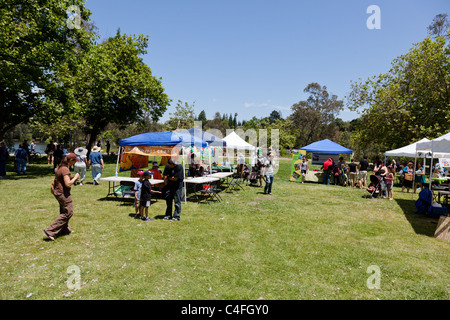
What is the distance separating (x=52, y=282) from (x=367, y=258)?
5.86 metres

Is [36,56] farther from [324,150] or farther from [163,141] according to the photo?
[324,150]

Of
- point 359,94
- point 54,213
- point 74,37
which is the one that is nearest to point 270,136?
point 359,94

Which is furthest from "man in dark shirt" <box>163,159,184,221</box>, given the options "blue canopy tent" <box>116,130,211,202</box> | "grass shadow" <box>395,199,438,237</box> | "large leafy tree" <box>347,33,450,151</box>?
"large leafy tree" <box>347,33,450,151</box>

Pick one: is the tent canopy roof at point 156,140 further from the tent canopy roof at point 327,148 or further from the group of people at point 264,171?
the tent canopy roof at point 327,148

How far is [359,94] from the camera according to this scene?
24203mm

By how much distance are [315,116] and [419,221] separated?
191 ft

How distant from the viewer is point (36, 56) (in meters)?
13.4

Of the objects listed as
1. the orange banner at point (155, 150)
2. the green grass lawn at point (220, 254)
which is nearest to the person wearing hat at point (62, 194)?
the green grass lawn at point (220, 254)

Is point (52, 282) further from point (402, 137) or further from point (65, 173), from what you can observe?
point (402, 137)

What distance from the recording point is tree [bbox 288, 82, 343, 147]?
208ft

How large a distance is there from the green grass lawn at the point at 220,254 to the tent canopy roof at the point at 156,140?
262 cm

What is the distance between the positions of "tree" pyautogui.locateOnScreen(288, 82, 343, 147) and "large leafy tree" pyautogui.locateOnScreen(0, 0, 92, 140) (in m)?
54.8

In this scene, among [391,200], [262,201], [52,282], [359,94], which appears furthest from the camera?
[359,94]

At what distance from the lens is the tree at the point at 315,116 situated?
63.5 metres
